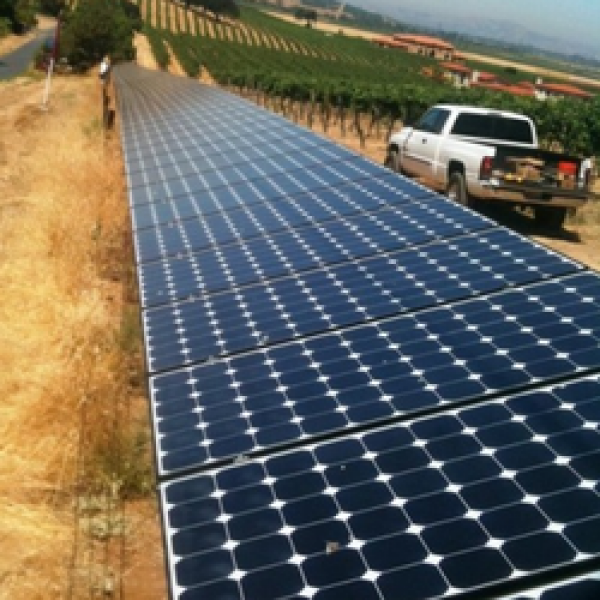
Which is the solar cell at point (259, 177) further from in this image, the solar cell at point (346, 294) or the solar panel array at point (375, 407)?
the solar cell at point (346, 294)

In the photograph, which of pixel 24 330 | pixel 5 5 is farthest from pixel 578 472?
pixel 5 5

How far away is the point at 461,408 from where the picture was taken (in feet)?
13.8

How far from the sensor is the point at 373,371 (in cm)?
480

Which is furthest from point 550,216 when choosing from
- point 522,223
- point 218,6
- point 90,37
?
point 218,6

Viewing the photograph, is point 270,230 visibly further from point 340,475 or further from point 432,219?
point 340,475

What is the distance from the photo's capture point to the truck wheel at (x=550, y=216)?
18.0 metres

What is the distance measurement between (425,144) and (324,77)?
172ft

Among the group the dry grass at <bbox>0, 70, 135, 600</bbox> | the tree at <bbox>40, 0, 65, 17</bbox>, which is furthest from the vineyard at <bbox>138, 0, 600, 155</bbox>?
the dry grass at <bbox>0, 70, 135, 600</bbox>

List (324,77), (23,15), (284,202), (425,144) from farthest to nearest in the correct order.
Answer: (23,15), (324,77), (425,144), (284,202)

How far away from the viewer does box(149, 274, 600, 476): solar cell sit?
436cm

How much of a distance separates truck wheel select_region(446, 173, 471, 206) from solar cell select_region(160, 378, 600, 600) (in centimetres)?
1341

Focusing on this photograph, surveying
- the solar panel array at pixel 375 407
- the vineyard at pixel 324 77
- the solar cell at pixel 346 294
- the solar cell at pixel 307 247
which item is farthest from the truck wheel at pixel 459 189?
the vineyard at pixel 324 77

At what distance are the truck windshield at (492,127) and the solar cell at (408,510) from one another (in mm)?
15537

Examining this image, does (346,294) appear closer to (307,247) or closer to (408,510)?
(307,247)
